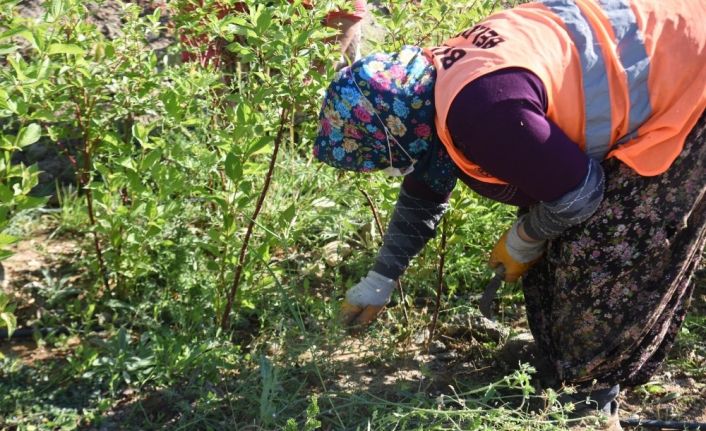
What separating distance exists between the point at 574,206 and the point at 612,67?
0.32m

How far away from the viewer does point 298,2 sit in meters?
2.14

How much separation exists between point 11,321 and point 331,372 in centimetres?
92

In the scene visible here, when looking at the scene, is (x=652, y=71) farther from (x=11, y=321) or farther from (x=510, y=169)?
(x=11, y=321)

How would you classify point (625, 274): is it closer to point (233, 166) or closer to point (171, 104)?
point (233, 166)

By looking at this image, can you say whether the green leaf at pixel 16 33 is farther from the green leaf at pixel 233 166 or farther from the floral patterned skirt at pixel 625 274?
the floral patterned skirt at pixel 625 274

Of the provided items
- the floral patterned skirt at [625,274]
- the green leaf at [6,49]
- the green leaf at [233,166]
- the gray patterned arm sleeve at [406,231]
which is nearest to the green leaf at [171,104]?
the green leaf at [233,166]

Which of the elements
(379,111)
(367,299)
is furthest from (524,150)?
(367,299)

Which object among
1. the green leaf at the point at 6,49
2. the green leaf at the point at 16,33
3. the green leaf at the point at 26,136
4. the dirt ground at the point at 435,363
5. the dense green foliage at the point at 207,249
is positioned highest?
the green leaf at the point at 16,33

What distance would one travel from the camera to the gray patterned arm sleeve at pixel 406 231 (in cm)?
245

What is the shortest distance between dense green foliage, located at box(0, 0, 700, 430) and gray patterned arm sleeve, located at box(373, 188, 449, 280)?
0.30ft

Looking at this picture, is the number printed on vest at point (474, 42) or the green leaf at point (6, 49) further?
the number printed on vest at point (474, 42)

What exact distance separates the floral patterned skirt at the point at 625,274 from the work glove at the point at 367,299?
1.37 ft

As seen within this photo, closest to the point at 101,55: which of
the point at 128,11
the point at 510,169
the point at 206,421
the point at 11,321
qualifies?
the point at 128,11

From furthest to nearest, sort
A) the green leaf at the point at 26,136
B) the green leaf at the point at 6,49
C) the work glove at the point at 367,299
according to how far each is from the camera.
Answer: the work glove at the point at 367,299 → the green leaf at the point at 26,136 → the green leaf at the point at 6,49
